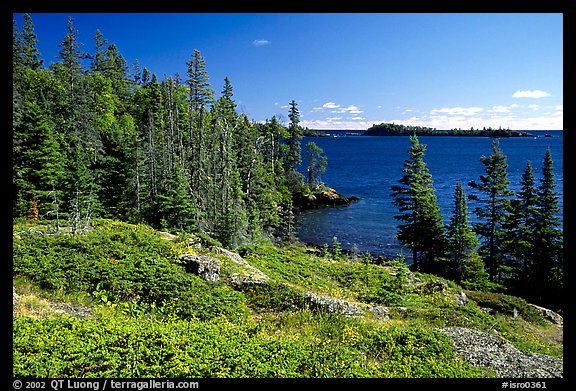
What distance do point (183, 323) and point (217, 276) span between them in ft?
14.1

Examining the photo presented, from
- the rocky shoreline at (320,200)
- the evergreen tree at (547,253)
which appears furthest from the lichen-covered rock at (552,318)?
the rocky shoreline at (320,200)

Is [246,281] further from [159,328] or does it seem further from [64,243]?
[64,243]

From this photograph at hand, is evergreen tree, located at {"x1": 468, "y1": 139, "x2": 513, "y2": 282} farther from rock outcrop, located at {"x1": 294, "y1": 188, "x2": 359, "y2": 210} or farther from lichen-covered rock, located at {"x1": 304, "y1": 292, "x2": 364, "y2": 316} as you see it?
rock outcrop, located at {"x1": 294, "y1": 188, "x2": 359, "y2": 210}

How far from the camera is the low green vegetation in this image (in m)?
6.02

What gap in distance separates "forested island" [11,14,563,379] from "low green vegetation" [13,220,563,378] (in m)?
0.05

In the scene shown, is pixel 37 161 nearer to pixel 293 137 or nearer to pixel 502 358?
pixel 502 358

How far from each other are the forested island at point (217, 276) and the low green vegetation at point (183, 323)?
5 cm

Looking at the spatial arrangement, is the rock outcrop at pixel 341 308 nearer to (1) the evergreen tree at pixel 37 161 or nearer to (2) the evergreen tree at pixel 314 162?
(1) the evergreen tree at pixel 37 161

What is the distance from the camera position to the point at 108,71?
184 ft

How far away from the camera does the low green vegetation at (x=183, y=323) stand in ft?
19.8
